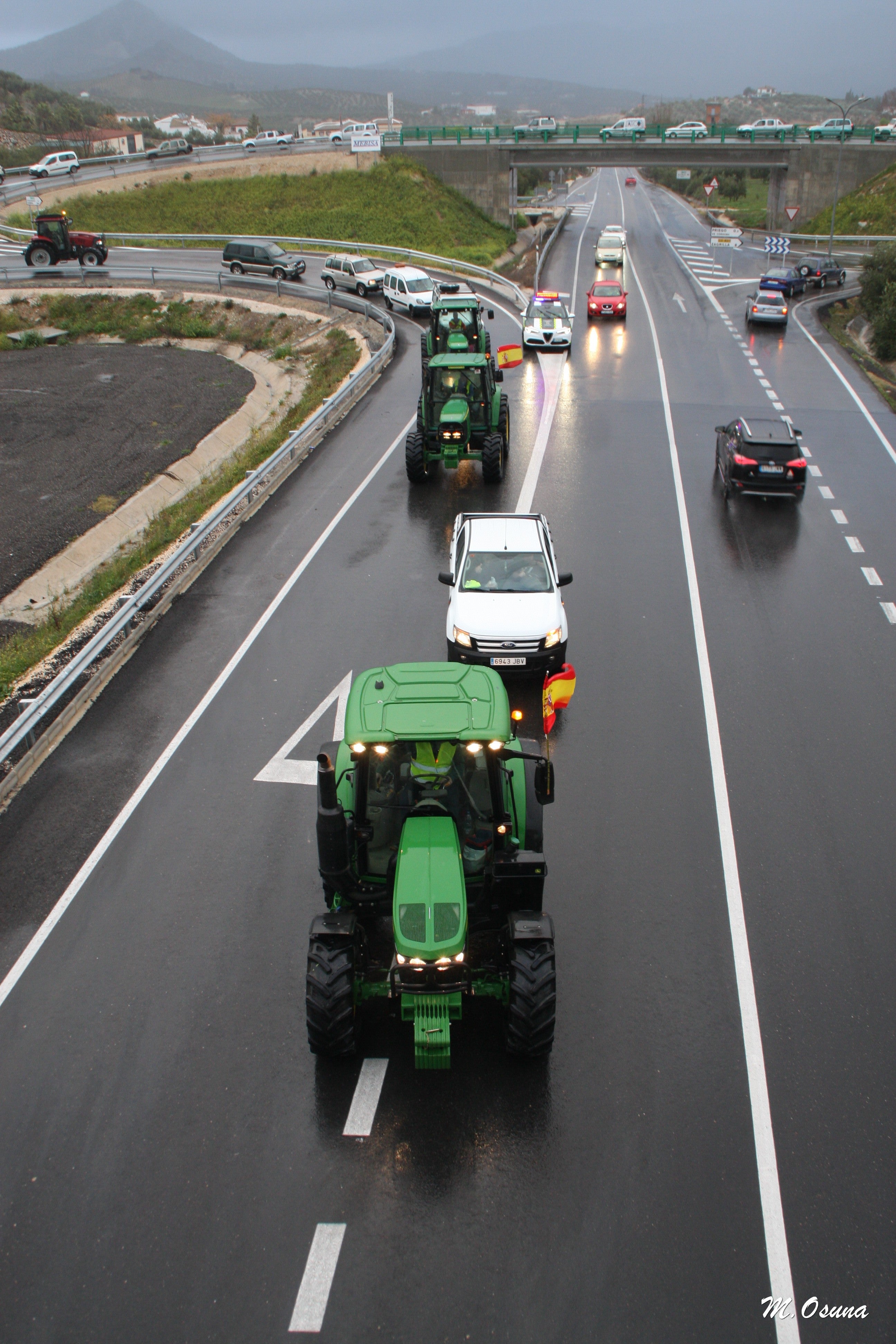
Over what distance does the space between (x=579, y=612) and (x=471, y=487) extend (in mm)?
6925

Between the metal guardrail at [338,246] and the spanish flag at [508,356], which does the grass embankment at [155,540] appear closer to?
the spanish flag at [508,356]

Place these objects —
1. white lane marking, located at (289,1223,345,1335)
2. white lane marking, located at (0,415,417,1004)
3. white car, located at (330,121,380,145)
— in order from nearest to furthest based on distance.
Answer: white lane marking, located at (289,1223,345,1335)
white lane marking, located at (0,415,417,1004)
white car, located at (330,121,380,145)

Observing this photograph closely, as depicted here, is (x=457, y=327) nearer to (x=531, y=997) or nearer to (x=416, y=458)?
(x=416, y=458)

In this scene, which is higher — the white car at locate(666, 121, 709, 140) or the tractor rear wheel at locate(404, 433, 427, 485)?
the white car at locate(666, 121, 709, 140)

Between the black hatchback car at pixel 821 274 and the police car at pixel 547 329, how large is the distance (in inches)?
750

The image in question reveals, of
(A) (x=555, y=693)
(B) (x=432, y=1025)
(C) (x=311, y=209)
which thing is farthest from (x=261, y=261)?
(B) (x=432, y=1025)

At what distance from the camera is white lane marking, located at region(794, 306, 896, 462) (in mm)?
24453

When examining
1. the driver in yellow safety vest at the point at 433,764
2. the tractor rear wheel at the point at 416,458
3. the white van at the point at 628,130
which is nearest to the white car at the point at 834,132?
the white van at the point at 628,130

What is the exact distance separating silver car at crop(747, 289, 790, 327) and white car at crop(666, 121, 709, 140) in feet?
113

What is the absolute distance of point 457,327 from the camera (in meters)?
23.4

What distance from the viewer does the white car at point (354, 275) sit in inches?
1740

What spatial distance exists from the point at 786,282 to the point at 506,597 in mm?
39099

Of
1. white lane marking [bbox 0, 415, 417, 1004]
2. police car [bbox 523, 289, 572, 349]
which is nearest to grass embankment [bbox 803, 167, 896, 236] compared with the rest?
police car [bbox 523, 289, 572, 349]

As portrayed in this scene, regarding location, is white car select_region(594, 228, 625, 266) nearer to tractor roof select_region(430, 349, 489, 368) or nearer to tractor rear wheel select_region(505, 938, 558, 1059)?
tractor roof select_region(430, 349, 489, 368)
